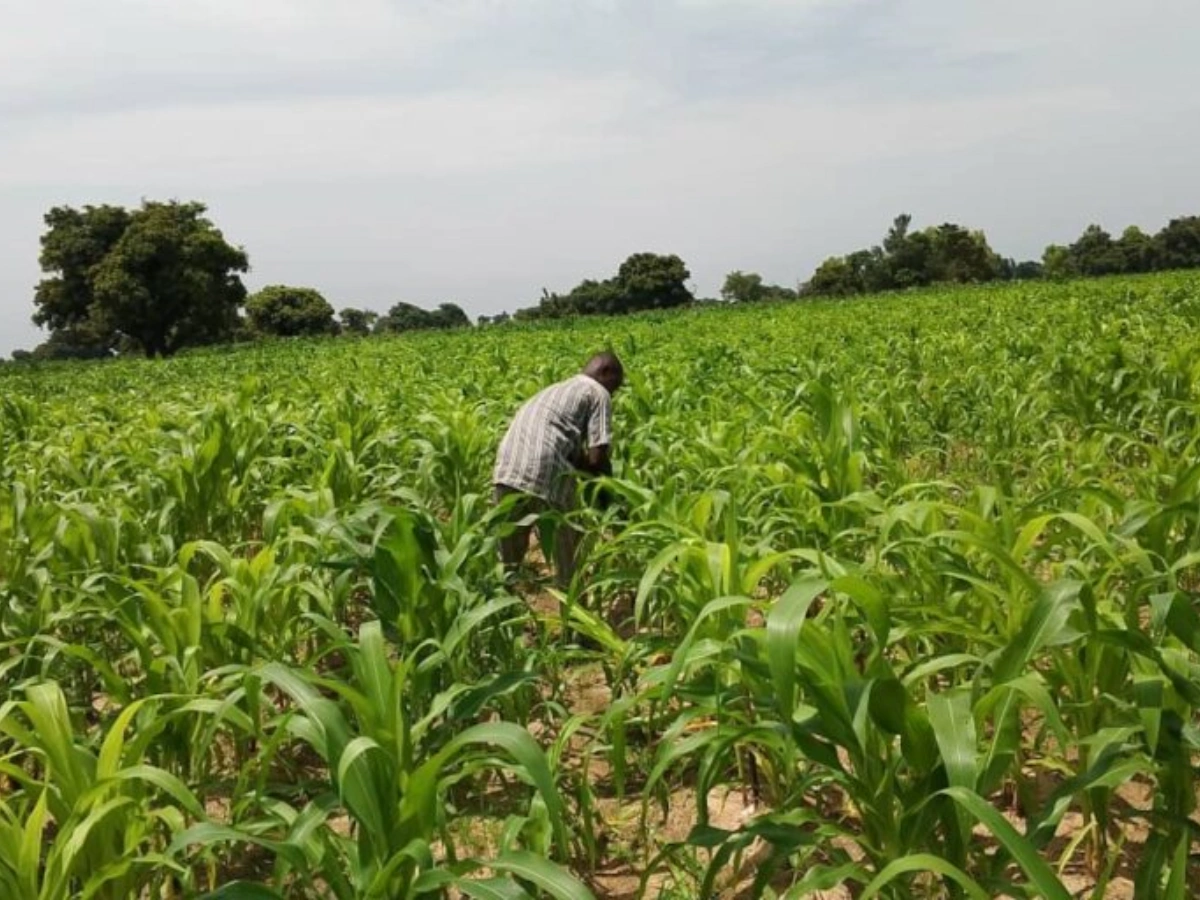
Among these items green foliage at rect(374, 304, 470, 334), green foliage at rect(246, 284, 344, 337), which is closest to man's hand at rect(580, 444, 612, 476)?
green foliage at rect(246, 284, 344, 337)

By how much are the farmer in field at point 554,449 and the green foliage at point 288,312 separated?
51.9 meters

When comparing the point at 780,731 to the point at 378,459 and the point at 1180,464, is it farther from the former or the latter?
the point at 378,459

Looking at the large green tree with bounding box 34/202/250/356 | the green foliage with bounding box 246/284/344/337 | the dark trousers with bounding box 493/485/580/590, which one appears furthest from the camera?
the green foliage with bounding box 246/284/344/337

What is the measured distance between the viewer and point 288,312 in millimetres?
53750

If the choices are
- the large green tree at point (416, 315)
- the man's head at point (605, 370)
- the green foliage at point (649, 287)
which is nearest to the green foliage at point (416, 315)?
the large green tree at point (416, 315)

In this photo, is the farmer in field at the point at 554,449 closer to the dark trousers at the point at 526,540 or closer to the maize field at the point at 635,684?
the dark trousers at the point at 526,540

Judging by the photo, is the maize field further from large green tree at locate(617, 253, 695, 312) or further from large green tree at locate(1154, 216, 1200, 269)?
large green tree at locate(1154, 216, 1200, 269)

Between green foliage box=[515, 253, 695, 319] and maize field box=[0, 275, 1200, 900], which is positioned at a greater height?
green foliage box=[515, 253, 695, 319]

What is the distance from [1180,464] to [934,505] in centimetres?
131

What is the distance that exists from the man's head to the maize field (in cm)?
37

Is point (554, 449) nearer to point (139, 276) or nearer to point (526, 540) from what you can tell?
point (526, 540)

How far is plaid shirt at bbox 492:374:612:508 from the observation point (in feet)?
14.0

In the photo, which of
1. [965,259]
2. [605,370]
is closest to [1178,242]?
[965,259]

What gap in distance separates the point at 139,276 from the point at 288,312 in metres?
16.9
